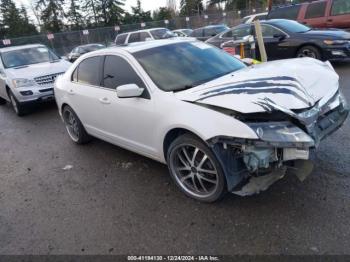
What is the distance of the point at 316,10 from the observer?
40.2ft

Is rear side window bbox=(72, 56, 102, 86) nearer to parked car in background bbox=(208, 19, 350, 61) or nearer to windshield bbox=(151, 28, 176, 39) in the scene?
parked car in background bbox=(208, 19, 350, 61)

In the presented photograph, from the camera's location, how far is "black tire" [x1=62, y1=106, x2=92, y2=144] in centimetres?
529

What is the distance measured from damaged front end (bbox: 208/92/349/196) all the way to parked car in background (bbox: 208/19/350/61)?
6348 mm

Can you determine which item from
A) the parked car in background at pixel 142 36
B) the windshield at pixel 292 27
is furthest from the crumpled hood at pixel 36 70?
the parked car in background at pixel 142 36

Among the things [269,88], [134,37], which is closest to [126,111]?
[269,88]

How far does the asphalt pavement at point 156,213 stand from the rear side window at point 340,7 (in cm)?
883

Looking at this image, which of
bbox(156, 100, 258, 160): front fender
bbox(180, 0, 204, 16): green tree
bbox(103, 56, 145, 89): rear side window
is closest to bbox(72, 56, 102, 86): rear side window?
bbox(103, 56, 145, 89): rear side window

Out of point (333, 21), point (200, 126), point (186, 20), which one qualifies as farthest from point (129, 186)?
point (186, 20)

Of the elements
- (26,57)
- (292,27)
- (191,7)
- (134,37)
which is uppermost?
(292,27)

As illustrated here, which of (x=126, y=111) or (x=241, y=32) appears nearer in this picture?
(x=126, y=111)

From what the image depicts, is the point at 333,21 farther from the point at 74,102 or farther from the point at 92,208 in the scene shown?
the point at 92,208

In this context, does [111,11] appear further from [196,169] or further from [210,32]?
[196,169]

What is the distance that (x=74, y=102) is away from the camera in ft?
16.7

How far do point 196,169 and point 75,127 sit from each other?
2.95 m
